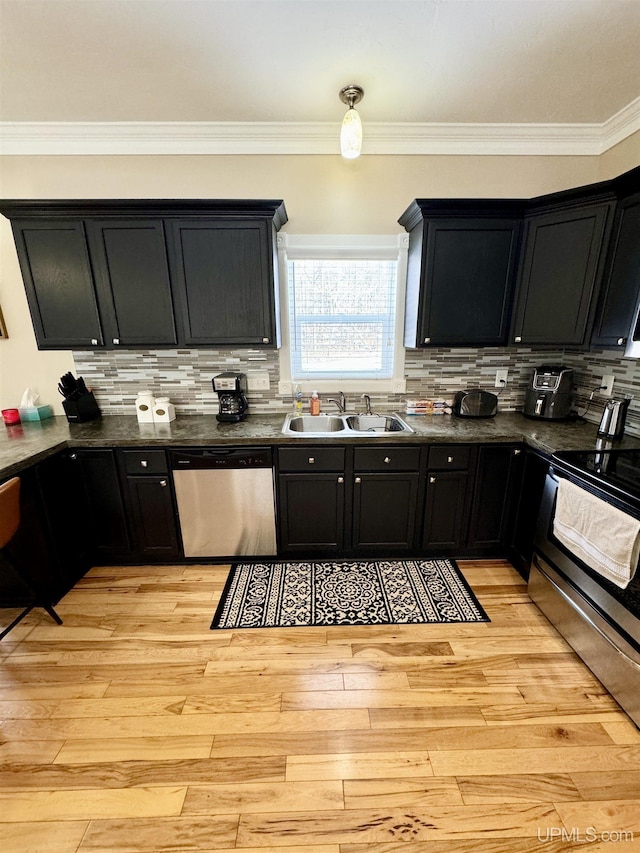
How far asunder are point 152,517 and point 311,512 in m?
1.07

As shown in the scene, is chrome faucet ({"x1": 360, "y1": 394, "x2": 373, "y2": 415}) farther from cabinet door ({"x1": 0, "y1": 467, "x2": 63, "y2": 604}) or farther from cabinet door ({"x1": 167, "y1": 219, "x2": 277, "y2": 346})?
cabinet door ({"x1": 0, "y1": 467, "x2": 63, "y2": 604})

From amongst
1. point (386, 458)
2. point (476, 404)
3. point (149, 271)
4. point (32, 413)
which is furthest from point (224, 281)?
point (476, 404)

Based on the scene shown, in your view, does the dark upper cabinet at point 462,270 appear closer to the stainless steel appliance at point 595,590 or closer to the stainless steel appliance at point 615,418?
the stainless steel appliance at point 615,418

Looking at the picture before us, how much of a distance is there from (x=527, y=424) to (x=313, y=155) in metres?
2.39

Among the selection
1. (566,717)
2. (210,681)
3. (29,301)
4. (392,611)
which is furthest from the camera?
(29,301)

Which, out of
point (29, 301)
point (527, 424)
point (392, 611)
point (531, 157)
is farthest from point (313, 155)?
point (392, 611)

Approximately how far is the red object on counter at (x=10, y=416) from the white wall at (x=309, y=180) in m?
0.88

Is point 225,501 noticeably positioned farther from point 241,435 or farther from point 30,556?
point 30,556

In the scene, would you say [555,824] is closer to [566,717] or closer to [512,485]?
[566,717]

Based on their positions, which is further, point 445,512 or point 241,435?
point 445,512

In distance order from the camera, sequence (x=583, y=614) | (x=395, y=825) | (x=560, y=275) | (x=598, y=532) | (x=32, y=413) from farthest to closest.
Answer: (x=32, y=413), (x=560, y=275), (x=583, y=614), (x=598, y=532), (x=395, y=825)

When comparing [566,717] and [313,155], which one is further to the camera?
[313,155]

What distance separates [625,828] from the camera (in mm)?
1176

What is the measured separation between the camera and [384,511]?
2.33 m
